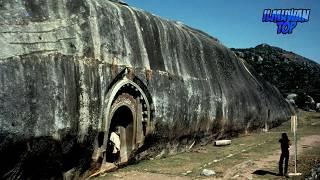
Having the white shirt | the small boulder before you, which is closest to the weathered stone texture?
the white shirt

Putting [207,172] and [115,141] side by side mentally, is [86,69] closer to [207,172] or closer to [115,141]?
[115,141]

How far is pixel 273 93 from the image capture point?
29562 millimetres

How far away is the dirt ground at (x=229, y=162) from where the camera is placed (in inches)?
515

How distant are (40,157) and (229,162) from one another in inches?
273

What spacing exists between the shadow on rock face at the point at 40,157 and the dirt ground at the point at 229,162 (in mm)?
1291

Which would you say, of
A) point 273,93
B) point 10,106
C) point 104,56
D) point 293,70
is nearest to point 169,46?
point 104,56

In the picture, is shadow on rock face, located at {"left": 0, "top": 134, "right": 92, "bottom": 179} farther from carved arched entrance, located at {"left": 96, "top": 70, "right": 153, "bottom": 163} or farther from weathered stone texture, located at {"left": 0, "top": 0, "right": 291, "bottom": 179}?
carved arched entrance, located at {"left": 96, "top": 70, "right": 153, "bottom": 163}

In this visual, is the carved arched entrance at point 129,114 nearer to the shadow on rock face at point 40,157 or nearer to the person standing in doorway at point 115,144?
the person standing in doorway at point 115,144

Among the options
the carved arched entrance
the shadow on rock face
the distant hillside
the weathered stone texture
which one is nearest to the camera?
the shadow on rock face

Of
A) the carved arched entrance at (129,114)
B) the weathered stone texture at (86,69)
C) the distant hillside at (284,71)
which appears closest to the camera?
the weathered stone texture at (86,69)

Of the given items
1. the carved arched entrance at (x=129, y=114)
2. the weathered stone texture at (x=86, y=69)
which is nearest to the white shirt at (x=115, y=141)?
the carved arched entrance at (x=129, y=114)

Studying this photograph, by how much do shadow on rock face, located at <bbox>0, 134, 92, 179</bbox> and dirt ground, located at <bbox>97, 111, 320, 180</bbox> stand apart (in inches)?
50.8

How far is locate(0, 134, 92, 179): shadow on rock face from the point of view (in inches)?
385

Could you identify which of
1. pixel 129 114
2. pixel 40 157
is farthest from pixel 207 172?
pixel 40 157
